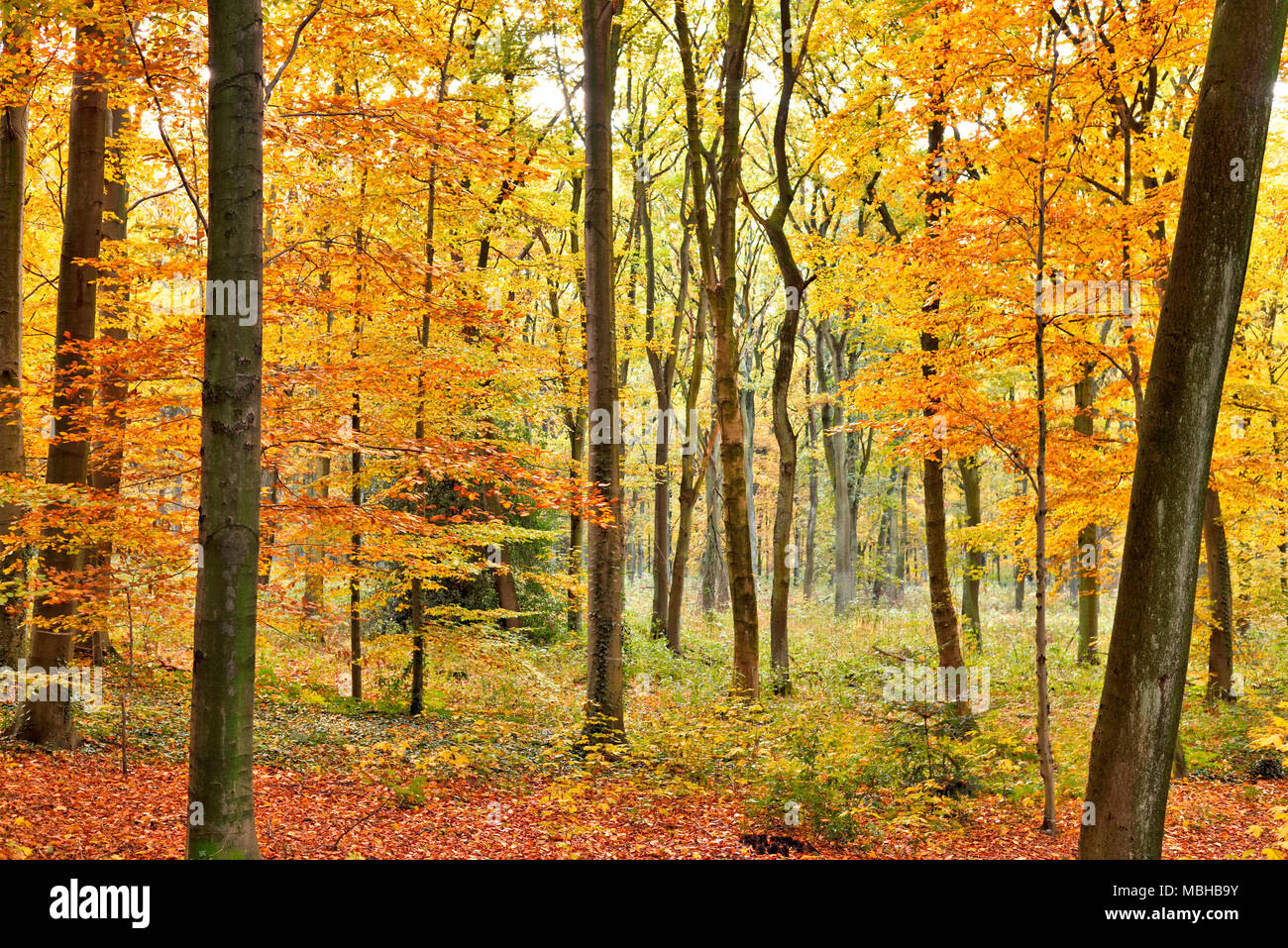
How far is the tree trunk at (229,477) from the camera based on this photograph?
4.11 meters

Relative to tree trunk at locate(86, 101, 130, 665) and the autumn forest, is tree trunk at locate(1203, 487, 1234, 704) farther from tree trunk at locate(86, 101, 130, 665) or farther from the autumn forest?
tree trunk at locate(86, 101, 130, 665)

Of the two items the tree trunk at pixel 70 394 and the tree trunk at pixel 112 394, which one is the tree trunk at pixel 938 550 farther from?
the tree trunk at pixel 70 394

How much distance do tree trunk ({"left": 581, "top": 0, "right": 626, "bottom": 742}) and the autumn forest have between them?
5 cm

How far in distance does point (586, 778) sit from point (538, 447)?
4121 mm

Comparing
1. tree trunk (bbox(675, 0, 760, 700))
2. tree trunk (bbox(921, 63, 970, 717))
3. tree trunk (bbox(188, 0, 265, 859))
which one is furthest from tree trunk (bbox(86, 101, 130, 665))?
tree trunk (bbox(921, 63, 970, 717))

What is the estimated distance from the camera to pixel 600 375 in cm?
891

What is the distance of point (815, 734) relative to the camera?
808 centimetres

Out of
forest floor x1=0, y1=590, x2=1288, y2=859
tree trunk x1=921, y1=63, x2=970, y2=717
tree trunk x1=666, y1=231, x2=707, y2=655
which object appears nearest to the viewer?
forest floor x1=0, y1=590, x2=1288, y2=859

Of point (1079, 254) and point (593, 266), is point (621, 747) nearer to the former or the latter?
point (593, 266)

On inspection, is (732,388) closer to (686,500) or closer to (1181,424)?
(686,500)

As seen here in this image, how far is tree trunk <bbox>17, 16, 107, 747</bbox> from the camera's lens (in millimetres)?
7055

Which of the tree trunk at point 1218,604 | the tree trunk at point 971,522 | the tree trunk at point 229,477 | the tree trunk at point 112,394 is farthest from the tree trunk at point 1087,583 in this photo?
the tree trunk at point 112,394

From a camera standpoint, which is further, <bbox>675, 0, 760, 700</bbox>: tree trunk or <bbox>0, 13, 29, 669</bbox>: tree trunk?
<bbox>675, 0, 760, 700</bbox>: tree trunk

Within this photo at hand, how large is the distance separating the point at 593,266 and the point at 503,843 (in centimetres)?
584
